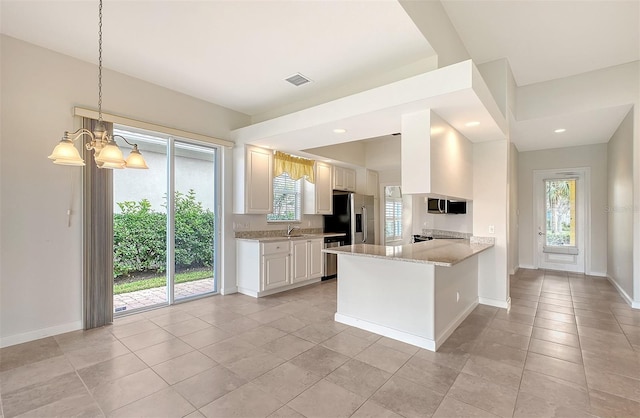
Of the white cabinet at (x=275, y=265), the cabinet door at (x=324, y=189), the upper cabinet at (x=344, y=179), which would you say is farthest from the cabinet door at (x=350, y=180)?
the white cabinet at (x=275, y=265)

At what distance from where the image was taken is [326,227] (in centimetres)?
650

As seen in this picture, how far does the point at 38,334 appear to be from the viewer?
2982 mm

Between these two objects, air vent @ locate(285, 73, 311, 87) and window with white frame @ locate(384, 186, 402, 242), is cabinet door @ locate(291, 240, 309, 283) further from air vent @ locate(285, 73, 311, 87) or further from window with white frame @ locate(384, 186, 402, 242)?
window with white frame @ locate(384, 186, 402, 242)

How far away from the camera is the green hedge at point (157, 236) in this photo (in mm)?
3716

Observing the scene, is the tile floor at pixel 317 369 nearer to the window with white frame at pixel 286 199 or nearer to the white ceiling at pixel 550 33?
the window with white frame at pixel 286 199

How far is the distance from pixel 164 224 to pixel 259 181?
1562mm

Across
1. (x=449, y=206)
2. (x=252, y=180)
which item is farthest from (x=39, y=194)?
(x=449, y=206)

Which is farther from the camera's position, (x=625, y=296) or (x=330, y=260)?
(x=330, y=260)

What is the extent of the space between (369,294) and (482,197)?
2.39 m

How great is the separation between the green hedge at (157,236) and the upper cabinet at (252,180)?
0.57 meters

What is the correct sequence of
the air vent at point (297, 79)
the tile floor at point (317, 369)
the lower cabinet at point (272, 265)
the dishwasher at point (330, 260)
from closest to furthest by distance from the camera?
1. the tile floor at point (317, 369)
2. the air vent at point (297, 79)
3. the lower cabinet at point (272, 265)
4. the dishwasher at point (330, 260)

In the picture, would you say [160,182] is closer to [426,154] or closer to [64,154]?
[64,154]

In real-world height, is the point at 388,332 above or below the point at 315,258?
Result: below

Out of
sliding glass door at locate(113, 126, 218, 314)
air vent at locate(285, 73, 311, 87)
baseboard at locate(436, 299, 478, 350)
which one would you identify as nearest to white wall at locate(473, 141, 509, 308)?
baseboard at locate(436, 299, 478, 350)
